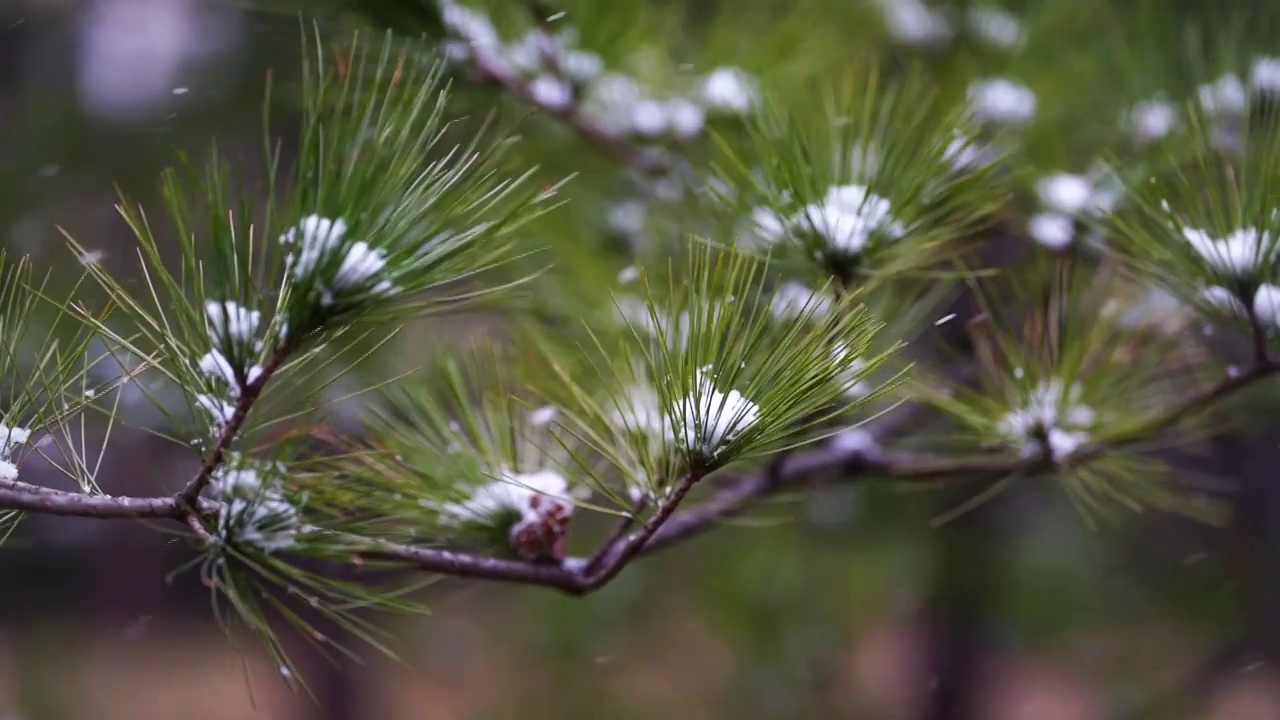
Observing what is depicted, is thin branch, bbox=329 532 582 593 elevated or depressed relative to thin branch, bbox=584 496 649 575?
depressed

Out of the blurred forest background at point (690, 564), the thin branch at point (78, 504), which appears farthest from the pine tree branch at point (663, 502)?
the blurred forest background at point (690, 564)

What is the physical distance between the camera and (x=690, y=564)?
2.10 m

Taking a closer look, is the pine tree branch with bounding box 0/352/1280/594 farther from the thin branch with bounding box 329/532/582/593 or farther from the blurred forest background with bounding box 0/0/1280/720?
the blurred forest background with bounding box 0/0/1280/720

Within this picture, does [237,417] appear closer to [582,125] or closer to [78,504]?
[78,504]

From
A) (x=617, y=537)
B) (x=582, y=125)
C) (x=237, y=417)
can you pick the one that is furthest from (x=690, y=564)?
(x=237, y=417)

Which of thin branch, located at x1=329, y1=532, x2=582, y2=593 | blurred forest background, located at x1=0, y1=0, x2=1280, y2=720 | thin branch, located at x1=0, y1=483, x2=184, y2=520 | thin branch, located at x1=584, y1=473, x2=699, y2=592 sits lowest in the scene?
thin branch, located at x1=0, y1=483, x2=184, y2=520

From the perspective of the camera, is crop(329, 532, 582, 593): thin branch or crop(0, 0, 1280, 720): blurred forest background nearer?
crop(329, 532, 582, 593): thin branch

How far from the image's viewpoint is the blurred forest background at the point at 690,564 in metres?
1.11

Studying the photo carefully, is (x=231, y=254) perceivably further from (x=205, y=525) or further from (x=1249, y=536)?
(x=1249, y=536)

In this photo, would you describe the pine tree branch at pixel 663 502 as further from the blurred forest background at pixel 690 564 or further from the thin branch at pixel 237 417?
the blurred forest background at pixel 690 564

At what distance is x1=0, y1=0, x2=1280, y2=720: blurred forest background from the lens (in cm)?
111

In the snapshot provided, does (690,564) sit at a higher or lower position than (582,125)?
lower

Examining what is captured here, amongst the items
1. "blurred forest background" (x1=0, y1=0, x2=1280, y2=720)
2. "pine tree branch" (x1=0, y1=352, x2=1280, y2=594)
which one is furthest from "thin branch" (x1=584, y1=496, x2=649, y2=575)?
"blurred forest background" (x1=0, y1=0, x2=1280, y2=720)

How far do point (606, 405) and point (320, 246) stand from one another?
0.91 feet
